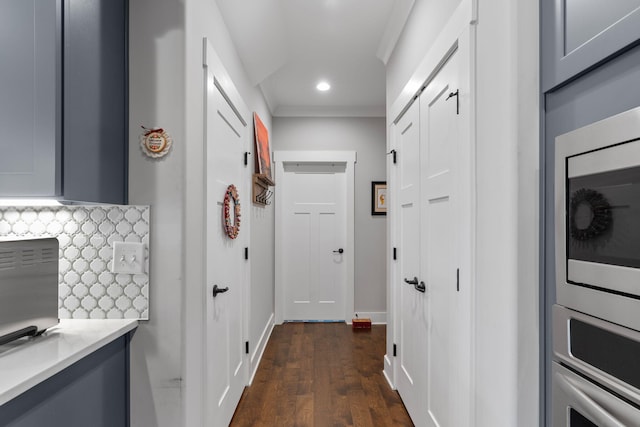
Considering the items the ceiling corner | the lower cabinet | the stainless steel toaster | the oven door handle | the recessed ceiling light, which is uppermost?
the recessed ceiling light

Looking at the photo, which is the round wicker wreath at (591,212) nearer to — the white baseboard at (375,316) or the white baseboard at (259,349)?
the white baseboard at (259,349)

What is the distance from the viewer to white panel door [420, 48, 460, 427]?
5.03 ft

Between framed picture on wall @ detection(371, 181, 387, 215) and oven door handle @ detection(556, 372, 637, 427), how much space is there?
3575 mm

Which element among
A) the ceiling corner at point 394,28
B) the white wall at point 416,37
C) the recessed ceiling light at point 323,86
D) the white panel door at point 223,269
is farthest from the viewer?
the recessed ceiling light at point 323,86

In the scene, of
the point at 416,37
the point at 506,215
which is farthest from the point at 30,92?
the point at 416,37

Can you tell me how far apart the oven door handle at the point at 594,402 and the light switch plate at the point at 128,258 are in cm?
134

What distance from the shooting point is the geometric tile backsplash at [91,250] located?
4.32 feet

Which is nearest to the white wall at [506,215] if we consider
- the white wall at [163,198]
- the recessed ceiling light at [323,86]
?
the white wall at [163,198]

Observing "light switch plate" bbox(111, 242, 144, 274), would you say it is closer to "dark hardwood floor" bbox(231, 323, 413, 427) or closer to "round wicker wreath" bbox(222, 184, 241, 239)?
"round wicker wreath" bbox(222, 184, 241, 239)

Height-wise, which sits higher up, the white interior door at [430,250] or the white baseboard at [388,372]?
the white interior door at [430,250]

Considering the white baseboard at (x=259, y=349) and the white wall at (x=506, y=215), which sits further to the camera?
the white baseboard at (x=259, y=349)

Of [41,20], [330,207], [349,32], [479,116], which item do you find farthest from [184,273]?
[330,207]

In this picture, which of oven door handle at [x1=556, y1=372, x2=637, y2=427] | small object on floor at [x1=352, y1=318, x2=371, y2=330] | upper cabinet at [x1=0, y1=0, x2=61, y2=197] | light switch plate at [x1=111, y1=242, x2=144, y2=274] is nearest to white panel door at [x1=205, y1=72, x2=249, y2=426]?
light switch plate at [x1=111, y1=242, x2=144, y2=274]

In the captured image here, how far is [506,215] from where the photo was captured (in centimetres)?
108
